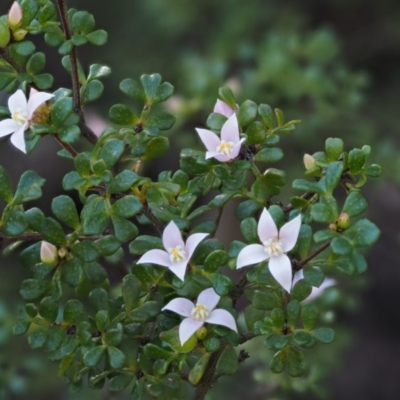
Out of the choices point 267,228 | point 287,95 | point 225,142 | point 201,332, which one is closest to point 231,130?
point 225,142

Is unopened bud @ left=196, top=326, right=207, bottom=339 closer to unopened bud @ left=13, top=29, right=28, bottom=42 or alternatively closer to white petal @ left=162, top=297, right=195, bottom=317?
white petal @ left=162, top=297, right=195, bottom=317

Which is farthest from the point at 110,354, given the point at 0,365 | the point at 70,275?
the point at 0,365

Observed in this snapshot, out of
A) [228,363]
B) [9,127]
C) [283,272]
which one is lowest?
[228,363]

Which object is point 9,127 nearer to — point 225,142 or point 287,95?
point 225,142

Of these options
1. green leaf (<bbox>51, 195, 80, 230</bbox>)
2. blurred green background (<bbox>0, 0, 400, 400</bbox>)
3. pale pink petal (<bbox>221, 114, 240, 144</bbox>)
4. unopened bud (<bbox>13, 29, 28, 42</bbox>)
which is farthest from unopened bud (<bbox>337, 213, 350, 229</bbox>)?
blurred green background (<bbox>0, 0, 400, 400</bbox>)

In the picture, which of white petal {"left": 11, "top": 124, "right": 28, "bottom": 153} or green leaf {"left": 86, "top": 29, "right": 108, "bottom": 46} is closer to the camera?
white petal {"left": 11, "top": 124, "right": 28, "bottom": 153}

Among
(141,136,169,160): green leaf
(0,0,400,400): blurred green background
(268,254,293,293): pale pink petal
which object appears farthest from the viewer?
(0,0,400,400): blurred green background

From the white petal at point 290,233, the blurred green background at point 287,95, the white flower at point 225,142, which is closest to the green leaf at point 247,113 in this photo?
the white flower at point 225,142

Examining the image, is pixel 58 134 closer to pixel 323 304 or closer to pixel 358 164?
pixel 358 164
